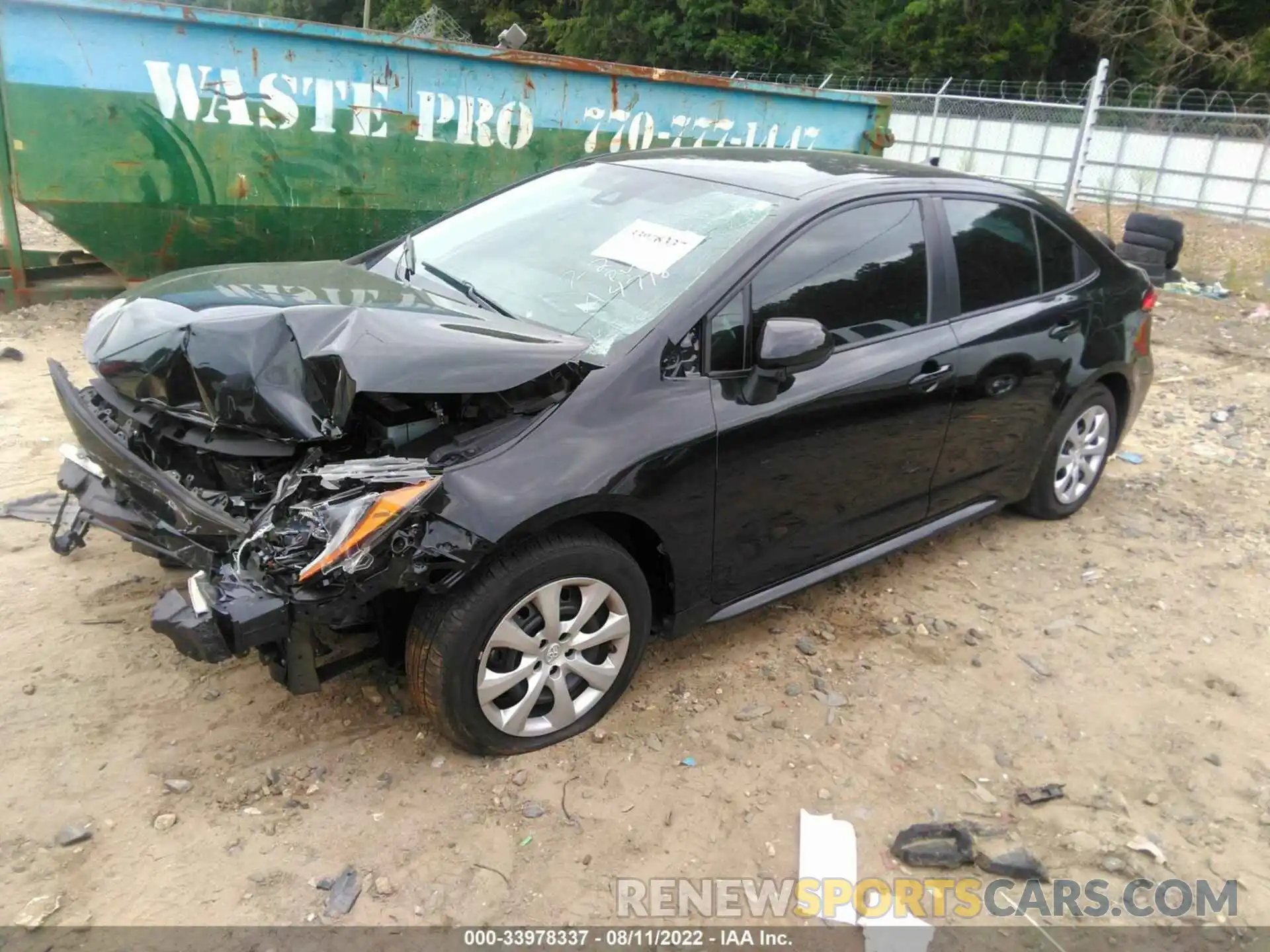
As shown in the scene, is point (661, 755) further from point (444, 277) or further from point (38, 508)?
point (38, 508)

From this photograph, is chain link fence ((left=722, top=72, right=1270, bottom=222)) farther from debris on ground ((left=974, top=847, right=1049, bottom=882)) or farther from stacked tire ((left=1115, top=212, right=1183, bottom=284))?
debris on ground ((left=974, top=847, right=1049, bottom=882))

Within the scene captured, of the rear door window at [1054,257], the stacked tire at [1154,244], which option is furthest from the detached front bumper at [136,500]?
the stacked tire at [1154,244]

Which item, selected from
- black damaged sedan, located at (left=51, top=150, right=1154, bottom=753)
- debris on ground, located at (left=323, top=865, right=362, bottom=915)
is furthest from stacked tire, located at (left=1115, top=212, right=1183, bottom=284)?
debris on ground, located at (left=323, top=865, right=362, bottom=915)

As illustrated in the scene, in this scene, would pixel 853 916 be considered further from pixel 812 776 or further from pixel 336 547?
pixel 336 547

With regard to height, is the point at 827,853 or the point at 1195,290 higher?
the point at 1195,290

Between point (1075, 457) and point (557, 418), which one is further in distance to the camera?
point (1075, 457)

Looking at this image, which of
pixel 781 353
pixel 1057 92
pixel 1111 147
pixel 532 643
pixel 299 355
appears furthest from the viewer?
pixel 1057 92

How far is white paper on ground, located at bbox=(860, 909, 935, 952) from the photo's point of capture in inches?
92.0

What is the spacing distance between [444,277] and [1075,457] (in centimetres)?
317

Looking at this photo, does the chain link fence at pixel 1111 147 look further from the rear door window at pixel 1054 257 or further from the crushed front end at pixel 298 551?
the crushed front end at pixel 298 551

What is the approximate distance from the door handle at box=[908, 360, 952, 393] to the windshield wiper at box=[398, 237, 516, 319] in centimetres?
150

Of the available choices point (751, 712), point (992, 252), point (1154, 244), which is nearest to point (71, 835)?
point (751, 712)

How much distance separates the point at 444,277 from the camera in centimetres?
338

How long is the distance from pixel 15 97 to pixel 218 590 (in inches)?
204
